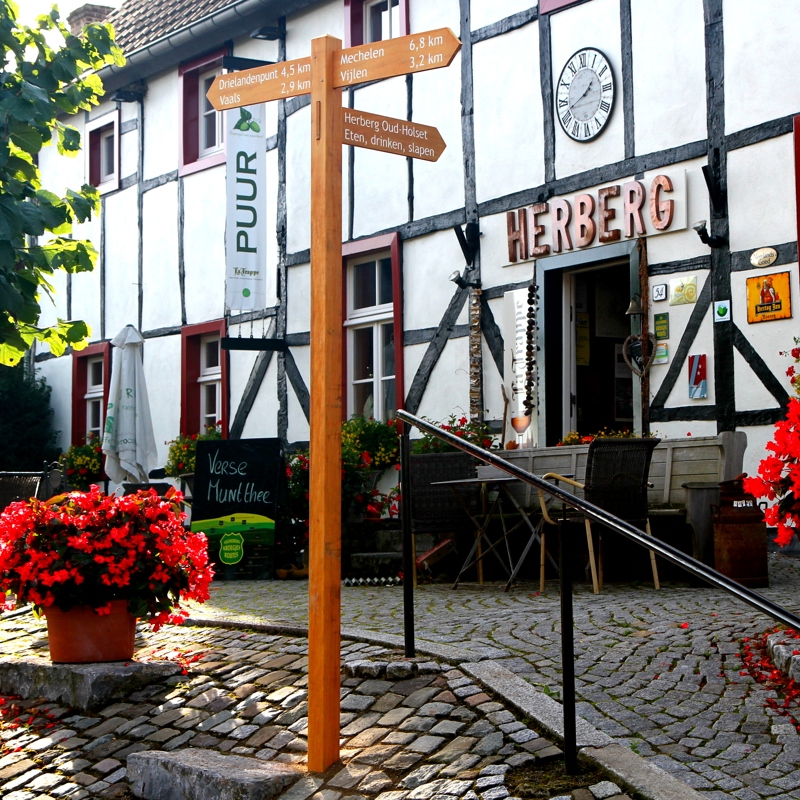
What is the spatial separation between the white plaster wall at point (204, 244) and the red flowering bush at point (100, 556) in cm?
795

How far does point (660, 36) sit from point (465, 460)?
139 inches

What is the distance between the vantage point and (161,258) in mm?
14211

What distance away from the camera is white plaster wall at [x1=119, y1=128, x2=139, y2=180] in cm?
1476

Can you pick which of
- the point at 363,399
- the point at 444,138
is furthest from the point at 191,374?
the point at 444,138

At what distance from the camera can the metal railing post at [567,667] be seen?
3408 mm

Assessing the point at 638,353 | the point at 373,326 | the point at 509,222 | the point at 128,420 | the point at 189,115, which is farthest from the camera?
the point at 189,115

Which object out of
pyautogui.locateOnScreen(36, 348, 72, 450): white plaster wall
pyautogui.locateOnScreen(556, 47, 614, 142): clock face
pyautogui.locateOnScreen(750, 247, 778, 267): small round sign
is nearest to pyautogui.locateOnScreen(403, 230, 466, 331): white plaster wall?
pyautogui.locateOnScreen(556, 47, 614, 142): clock face

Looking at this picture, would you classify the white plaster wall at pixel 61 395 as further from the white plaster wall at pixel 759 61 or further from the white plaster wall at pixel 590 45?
the white plaster wall at pixel 759 61

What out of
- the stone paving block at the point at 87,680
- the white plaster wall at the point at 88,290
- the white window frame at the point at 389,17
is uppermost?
the white window frame at the point at 389,17

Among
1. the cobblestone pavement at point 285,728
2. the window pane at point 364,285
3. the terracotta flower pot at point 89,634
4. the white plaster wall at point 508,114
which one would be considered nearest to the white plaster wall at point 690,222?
the white plaster wall at point 508,114

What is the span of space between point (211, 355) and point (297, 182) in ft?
8.64

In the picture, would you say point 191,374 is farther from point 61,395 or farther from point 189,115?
point 61,395

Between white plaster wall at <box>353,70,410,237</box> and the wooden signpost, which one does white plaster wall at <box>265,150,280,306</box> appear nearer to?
white plaster wall at <box>353,70,410,237</box>

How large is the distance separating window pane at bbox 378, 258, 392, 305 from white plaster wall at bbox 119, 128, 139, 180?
498cm
